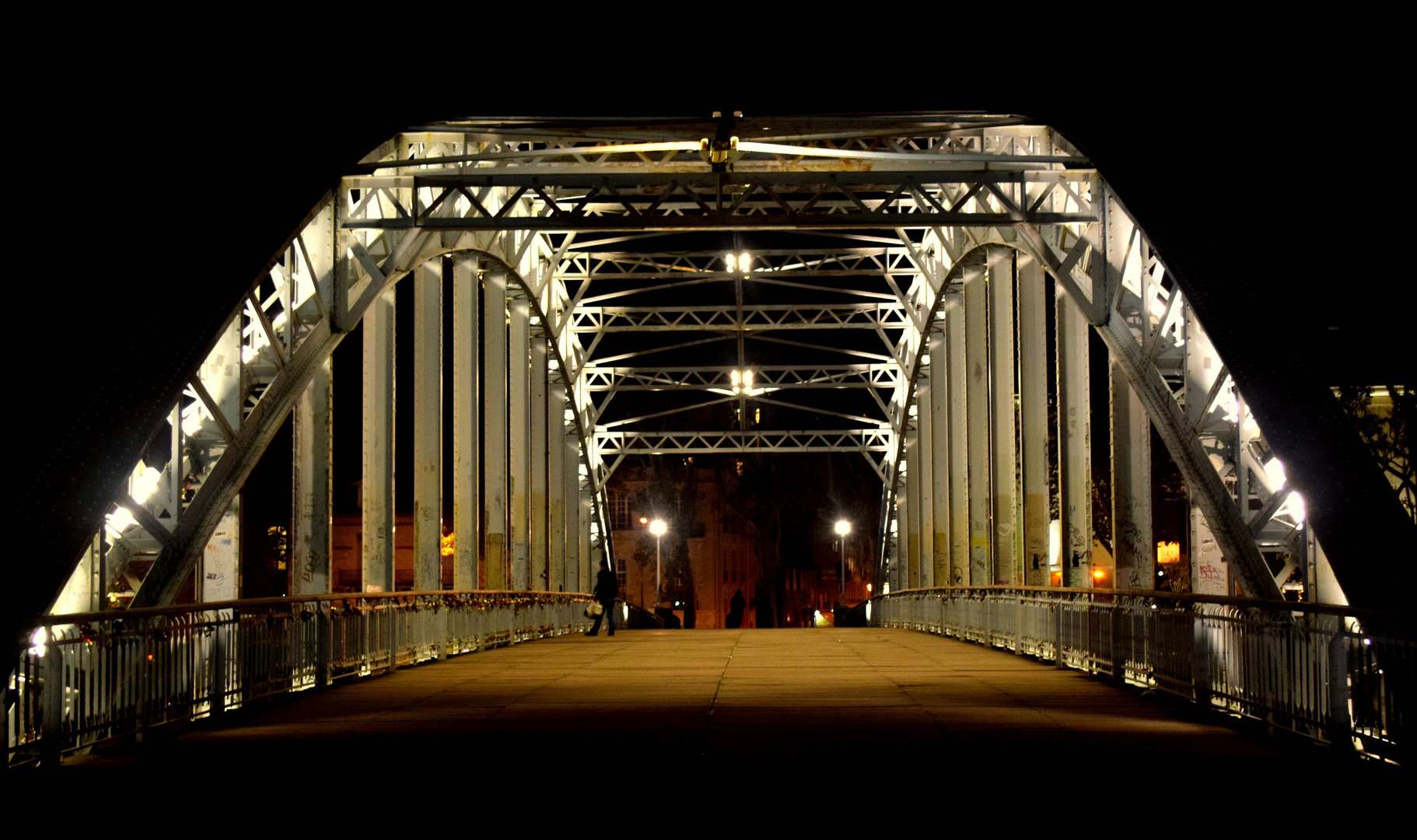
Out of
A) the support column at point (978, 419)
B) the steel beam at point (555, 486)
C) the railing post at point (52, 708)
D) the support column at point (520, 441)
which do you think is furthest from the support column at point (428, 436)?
the railing post at point (52, 708)

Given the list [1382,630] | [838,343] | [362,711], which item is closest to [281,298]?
[362,711]

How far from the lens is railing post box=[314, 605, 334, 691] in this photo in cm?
1445

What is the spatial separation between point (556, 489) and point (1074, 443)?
1828 cm

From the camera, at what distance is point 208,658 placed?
11.4m

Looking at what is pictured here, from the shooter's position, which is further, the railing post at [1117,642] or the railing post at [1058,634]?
the railing post at [1058,634]

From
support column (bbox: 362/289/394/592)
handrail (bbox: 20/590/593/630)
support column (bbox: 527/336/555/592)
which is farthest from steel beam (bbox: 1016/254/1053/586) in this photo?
support column (bbox: 527/336/555/592)

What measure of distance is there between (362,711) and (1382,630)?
7.33 meters

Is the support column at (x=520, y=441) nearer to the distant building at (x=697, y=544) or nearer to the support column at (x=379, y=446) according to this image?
the support column at (x=379, y=446)

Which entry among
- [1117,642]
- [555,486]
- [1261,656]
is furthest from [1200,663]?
[555,486]

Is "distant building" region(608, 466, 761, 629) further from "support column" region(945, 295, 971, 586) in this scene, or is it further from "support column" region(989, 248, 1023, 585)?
"support column" region(989, 248, 1023, 585)

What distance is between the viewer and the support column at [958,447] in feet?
92.6

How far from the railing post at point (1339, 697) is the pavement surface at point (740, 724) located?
0.59ft

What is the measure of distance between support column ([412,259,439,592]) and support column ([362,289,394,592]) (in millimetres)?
1400

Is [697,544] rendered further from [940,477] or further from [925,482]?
[940,477]
